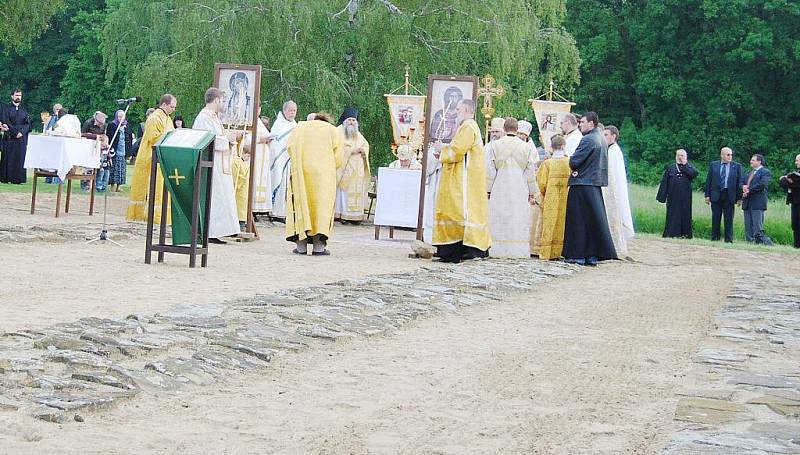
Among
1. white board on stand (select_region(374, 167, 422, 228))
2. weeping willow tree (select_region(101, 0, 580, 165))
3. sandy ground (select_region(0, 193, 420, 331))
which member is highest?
weeping willow tree (select_region(101, 0, 580, 165))

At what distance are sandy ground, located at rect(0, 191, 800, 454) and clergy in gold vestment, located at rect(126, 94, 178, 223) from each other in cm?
268

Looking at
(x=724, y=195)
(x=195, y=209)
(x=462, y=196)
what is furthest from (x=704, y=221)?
(x=195, y=209)

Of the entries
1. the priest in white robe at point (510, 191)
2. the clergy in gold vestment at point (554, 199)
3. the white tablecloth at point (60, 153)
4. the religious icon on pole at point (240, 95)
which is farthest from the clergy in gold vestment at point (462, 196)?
the white tablecloth at point (60, 153)

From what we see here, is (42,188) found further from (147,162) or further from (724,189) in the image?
(724,189)

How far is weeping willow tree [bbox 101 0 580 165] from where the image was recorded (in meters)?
26.0

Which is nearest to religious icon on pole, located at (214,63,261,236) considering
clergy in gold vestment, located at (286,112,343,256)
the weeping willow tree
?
clergy in gold vestment, located at (286,112,343,256)

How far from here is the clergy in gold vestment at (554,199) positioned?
17016 mm

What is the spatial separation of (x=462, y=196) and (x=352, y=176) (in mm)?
6647

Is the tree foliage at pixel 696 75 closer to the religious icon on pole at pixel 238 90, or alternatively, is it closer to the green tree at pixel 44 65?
the green tree at pixel 44 65

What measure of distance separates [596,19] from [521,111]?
22.4 meters

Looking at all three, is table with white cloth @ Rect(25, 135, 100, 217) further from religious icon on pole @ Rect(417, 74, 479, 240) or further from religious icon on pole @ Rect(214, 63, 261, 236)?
religious icon on pole @ Rect(417, 74, 479, 240)

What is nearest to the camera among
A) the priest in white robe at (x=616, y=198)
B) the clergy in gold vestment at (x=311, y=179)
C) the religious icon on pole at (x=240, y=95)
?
the clergy in gold vestment at (x=311, y=179)

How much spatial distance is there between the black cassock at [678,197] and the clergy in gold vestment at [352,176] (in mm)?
6525

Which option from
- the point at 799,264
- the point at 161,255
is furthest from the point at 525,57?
the point at 161,255
